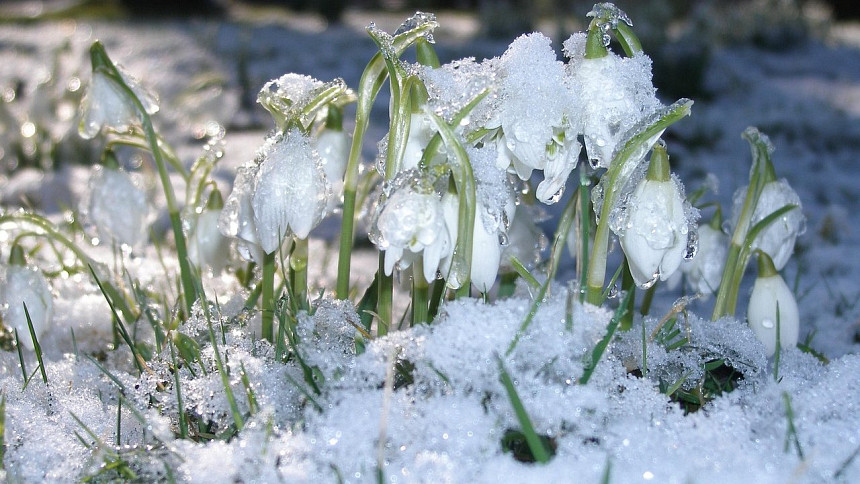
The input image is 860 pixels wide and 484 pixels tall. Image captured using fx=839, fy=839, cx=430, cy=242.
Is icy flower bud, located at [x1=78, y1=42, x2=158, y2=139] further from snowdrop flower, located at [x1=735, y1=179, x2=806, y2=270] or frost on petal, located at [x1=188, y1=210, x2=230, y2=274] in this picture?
snowdrop flower, located at [x1=735, y1=179, x2=806, y2=270]

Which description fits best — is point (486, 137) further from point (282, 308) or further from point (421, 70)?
point (282, 308)

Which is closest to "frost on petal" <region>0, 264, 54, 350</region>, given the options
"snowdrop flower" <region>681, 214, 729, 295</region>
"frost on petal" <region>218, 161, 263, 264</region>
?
"frost on petal" <region>218, 161, 263, 264</region>

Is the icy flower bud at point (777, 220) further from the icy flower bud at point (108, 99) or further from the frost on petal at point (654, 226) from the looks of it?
the icy flower bud at point (108, 99)

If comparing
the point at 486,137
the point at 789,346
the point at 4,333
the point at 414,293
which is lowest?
the point at 4,333

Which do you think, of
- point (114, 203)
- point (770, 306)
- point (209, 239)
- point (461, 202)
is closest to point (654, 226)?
point (461, 202)

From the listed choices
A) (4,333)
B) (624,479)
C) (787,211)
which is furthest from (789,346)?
(4,333)

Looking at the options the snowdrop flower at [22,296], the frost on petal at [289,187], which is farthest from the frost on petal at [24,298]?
the frost on petal at [289,187]
